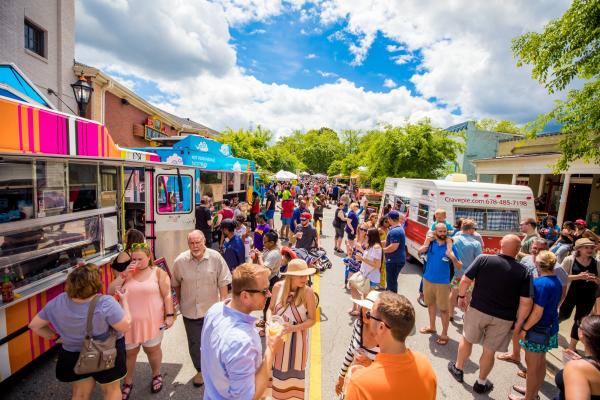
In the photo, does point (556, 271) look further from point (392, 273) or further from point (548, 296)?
point (392, 273)

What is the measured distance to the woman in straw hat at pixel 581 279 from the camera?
4.33m

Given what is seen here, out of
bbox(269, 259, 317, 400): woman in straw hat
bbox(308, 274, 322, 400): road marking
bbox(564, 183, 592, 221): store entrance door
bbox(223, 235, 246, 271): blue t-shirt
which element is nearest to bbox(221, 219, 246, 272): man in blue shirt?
bbox(223, 235, 246, 271): blue t-shirt

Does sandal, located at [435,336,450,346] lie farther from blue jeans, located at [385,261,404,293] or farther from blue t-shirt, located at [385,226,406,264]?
blue t-shirt, located at [385,226,406,264]

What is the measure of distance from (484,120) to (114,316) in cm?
7135

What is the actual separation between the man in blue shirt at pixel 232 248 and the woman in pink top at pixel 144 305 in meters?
1.37

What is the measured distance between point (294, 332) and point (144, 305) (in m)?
1.65

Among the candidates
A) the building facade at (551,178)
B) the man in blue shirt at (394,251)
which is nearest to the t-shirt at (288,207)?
the man in blue shirt at (394,251)

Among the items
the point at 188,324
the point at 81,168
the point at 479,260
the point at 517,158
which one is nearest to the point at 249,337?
the point at 188,324

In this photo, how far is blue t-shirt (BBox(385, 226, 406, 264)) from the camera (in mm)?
5399

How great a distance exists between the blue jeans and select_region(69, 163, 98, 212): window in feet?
18.0

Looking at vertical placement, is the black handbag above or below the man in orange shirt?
below

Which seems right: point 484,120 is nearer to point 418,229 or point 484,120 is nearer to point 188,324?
point 418,229

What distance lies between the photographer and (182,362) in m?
3.83

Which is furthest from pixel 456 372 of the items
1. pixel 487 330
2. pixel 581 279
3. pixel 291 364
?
pixel 581 279
